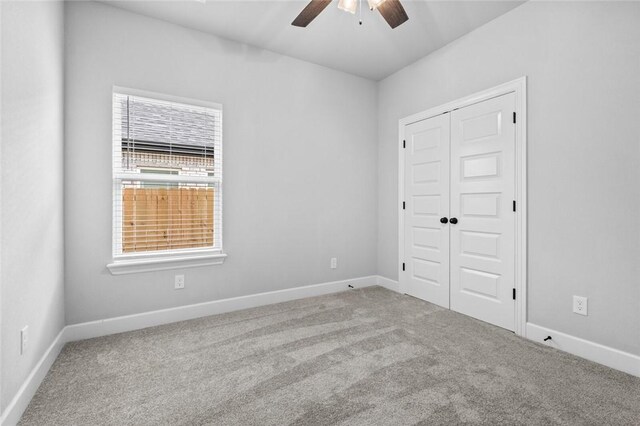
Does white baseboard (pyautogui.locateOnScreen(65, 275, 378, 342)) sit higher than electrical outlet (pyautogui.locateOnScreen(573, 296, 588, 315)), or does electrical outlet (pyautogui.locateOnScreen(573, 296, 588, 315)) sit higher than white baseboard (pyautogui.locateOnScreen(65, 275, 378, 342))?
electrical outlet (pyautogui.locateOnScreen(573, 296, 588, 315))

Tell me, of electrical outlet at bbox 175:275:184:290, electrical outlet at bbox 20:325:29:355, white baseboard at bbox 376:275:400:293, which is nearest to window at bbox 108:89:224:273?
electrical outlet at bbox 175:275:184:290

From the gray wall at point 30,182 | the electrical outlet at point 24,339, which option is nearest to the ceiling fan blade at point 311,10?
the gray wall at point 30,182

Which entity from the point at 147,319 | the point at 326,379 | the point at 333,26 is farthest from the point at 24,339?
the point at 333,26

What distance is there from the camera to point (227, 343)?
93.7 inches

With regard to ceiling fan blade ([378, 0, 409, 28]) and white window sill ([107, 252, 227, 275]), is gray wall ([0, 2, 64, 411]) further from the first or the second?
ceiling fan blade ([378, 0, 409, 28])

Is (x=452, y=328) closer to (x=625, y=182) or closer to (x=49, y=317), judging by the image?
(x=625, y=182)

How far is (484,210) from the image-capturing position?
2.84m

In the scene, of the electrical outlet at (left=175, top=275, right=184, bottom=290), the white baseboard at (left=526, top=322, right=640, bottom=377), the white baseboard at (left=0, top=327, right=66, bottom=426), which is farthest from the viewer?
the electrical outlet at (left=175, top=275, right=184, bottom=290)

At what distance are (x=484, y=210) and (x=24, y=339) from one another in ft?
11.2

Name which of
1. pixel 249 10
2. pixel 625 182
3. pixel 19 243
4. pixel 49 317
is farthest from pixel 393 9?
pixel 49 317

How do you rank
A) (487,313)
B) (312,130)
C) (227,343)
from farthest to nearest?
1. (312,130)
2. (487,313)
3. (227,343)

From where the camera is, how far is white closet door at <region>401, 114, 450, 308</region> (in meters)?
3.21

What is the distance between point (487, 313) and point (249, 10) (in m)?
3.43

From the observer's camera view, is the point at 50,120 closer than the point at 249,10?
Yes
